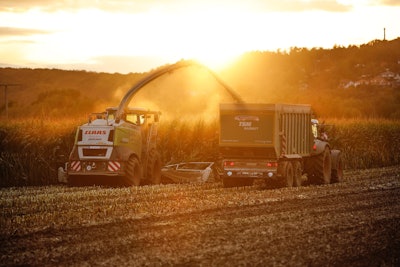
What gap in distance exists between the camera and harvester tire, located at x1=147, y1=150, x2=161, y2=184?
89.1ft

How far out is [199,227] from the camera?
15.6 meters

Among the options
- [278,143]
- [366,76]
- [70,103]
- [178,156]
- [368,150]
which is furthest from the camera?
[366,76]

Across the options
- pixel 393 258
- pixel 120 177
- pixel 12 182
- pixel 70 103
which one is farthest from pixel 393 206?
pixel 70 103

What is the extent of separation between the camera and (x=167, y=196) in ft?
71.3

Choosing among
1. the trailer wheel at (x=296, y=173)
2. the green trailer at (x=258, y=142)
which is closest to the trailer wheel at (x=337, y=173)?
the trailer wheel at (x=296, y=173)

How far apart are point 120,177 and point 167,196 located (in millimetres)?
4386

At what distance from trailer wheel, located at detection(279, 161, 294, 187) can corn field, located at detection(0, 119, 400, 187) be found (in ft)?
17.2

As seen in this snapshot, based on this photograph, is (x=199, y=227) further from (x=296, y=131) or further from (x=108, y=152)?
(x=296, y=131)

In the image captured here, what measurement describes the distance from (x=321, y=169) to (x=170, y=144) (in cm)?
712

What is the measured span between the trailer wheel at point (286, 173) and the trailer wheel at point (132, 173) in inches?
183

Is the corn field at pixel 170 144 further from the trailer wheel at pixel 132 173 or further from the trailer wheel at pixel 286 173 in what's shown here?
the trailer wheel at pixel 286 173

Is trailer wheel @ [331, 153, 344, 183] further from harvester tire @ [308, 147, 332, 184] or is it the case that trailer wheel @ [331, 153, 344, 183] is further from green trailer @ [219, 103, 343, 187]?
green trailer @ [219, 103, 343, 187]

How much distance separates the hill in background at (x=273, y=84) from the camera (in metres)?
80.1

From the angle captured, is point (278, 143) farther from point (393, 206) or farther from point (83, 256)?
point (83, 256)
